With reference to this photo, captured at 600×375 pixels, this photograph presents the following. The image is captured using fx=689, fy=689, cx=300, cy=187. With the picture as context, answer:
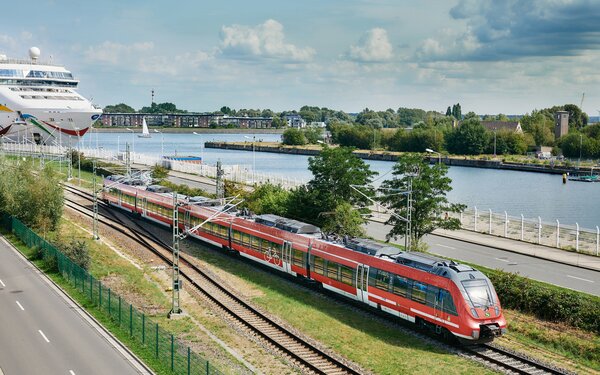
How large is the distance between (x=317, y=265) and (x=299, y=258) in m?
1.95

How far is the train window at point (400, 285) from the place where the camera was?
105ft

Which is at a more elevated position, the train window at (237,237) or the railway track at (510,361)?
the train window at (237,237)

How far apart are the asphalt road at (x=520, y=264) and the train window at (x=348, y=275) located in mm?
11422

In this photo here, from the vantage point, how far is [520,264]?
150 ft

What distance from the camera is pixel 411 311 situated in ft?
104

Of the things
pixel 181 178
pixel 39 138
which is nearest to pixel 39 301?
pixel 181 178

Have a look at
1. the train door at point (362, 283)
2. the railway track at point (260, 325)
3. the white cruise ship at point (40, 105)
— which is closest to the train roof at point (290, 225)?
the railway track at point (260, 325)

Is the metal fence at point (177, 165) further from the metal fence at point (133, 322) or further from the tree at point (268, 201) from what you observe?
the metal fence at point (133, 322)

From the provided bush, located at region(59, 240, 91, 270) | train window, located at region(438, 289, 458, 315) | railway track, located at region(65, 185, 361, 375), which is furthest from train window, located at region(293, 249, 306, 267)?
bush, located at region(59, 240, 91, 270)

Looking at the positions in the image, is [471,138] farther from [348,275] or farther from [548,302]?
[348,275]

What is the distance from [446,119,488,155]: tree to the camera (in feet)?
619

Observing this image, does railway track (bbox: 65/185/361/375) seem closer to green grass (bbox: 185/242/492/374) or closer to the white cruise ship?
green grass (bbox: 185/242/492/374)

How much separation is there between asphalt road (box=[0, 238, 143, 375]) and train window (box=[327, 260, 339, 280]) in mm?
12533

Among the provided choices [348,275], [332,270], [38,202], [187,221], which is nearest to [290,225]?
[332,270]
